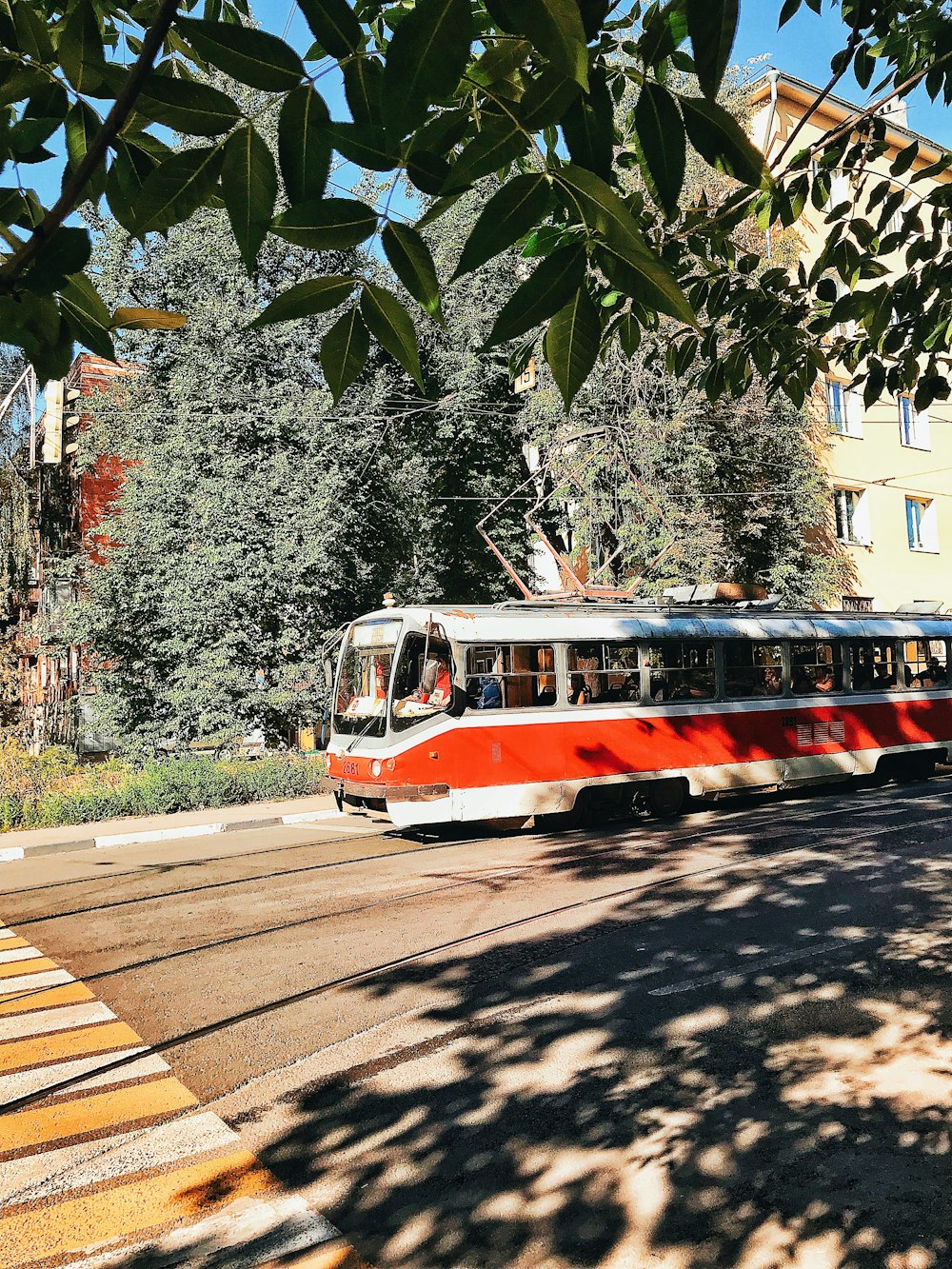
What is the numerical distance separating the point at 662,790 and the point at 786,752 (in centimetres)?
259

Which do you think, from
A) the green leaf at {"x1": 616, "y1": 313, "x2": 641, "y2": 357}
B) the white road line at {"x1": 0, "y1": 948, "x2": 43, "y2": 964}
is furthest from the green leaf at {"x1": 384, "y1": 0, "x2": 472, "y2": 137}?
the white road line at {"x1": 0, "y1": 948, "x2": 43, "y2": 964}

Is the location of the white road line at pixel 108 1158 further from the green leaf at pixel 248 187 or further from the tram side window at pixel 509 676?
the tram side window at pixel 509 676

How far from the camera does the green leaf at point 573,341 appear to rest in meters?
1.59

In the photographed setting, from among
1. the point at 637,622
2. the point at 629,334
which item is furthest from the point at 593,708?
the point at 629,334

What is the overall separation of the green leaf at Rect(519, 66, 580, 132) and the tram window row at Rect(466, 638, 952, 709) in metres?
11.3

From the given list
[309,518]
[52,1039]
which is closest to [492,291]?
[309,518]

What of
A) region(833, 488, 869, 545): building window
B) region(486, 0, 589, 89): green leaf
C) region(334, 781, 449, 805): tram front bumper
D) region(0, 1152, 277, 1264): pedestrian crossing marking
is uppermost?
region(833, 488, 869, 545): building window

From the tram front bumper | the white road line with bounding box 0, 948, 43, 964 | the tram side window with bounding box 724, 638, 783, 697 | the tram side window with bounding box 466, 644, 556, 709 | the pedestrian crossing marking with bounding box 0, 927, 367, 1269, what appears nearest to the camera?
the pedestrian crossing marking with bounding box 0, 927, 367, 1269

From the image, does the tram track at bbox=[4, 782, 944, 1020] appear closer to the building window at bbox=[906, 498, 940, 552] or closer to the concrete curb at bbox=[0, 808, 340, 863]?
the concrete curb at bbox=[0, 808, 340, 863]

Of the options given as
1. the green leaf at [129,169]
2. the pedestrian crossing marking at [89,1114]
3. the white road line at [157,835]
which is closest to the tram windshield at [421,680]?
the white road line at [157,835]

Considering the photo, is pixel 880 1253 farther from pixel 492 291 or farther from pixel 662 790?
pixel 492 291

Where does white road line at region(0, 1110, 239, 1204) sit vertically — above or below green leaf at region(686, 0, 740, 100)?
below

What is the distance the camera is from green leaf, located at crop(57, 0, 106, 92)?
1.62 m

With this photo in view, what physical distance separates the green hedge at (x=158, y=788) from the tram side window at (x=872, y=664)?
9.57 meters
